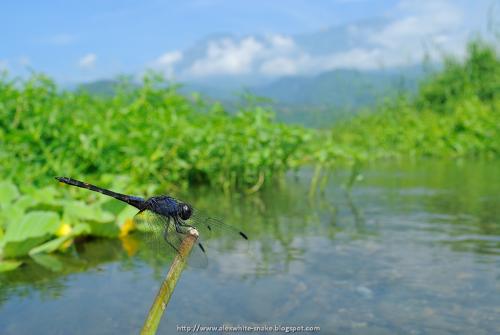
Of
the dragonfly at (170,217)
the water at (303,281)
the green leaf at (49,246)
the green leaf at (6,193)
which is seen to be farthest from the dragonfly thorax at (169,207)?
the green leaf at (6,193)

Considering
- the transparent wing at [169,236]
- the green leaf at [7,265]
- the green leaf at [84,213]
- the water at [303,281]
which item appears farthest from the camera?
the green leaf at [84,213]

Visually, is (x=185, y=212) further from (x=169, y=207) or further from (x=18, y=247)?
(x=18, y=247)

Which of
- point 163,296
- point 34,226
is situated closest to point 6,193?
point 34,226

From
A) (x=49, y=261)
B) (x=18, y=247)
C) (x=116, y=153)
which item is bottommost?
(x=49, y=261)

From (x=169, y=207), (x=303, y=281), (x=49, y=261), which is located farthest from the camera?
(x=49, y=261)

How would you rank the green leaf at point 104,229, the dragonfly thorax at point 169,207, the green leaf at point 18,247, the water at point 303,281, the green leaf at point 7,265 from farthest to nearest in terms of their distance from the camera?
the green leaf at point 104,229 < the green leaf at point 18,247 < the green leaf at point 7,265 < the water at point 303,281 < the dragonfly thorax at point 169,207

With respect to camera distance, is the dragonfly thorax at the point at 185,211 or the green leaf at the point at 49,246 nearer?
the dragonfly thorax at the point at 185,211

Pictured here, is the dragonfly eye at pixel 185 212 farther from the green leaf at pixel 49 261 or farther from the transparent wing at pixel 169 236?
the green leaf at pixel 49 261
